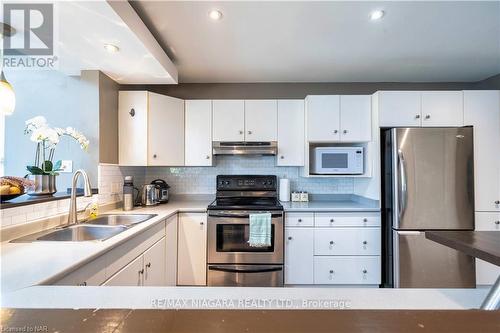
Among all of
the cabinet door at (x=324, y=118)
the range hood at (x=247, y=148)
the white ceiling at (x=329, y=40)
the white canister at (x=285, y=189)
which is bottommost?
the white canister at (x=285, y=189)

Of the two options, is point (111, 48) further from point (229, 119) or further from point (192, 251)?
point (192, 251)

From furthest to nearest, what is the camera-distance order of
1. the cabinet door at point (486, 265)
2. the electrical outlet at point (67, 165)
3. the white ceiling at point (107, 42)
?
1. the cabinet door at point (486, 265)
2. the electrical outlet at point (67, 165)
3. the white ceiling at point (107, 42)

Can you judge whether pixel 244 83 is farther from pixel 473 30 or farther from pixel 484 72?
pixel 484 72

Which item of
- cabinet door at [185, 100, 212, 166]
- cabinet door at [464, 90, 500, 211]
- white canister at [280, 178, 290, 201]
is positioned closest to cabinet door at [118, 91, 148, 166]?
cabinet door at [185, 100, 212, 166]

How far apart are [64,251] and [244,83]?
8.08ft

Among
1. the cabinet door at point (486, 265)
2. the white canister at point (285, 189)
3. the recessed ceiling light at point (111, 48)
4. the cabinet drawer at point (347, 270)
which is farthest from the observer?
the white canister at point (285, 189)

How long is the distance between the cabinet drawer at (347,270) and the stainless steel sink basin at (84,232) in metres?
1.89

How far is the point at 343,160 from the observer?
2.53 metres

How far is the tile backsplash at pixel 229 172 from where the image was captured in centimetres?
292

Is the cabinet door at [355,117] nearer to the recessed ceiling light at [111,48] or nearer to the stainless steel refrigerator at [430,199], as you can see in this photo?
the stainless steel refrigerator at [430,199]

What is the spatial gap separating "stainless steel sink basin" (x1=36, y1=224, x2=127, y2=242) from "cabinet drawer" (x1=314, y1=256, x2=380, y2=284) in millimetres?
1890

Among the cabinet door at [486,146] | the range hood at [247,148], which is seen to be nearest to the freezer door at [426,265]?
the cabinet door at [486,146]

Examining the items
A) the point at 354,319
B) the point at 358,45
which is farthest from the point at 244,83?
the point at 354,319

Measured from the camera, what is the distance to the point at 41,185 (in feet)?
5.28
